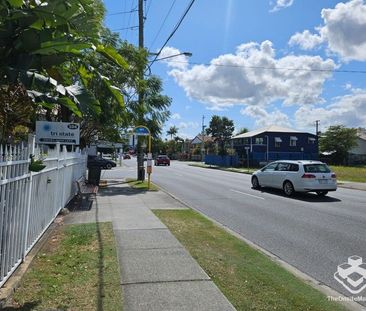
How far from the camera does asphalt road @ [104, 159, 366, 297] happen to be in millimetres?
7762

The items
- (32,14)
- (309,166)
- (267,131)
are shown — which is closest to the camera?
(32,14)

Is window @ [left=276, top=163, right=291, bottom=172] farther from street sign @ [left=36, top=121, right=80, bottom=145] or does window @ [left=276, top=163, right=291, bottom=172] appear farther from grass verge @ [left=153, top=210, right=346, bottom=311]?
street sign @ [left=36, top=121, right=80, bottom=145]

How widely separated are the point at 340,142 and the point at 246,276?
253 ft

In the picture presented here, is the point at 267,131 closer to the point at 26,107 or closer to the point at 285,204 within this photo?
the point at 285,204

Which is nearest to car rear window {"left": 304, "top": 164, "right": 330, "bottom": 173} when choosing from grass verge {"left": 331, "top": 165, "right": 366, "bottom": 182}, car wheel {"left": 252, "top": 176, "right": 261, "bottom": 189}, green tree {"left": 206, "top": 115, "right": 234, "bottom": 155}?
car wheel {"left": 252, "top": 176, "right": 261, "bottom": 189}

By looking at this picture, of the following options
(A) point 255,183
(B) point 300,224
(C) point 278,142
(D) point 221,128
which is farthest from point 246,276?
(D) point 221,128

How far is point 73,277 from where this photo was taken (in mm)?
5859

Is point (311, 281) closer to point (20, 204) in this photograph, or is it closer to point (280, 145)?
point (20, 204)

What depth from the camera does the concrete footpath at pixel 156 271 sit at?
4957 mm

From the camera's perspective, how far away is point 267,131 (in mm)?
70562

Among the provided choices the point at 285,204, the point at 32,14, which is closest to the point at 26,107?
the point at 32,14

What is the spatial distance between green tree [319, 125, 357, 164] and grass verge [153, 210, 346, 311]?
73799mm

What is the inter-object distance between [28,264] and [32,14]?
3.78m

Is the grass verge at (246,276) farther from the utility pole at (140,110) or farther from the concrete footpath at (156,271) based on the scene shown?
the utility pole at (140,110)
